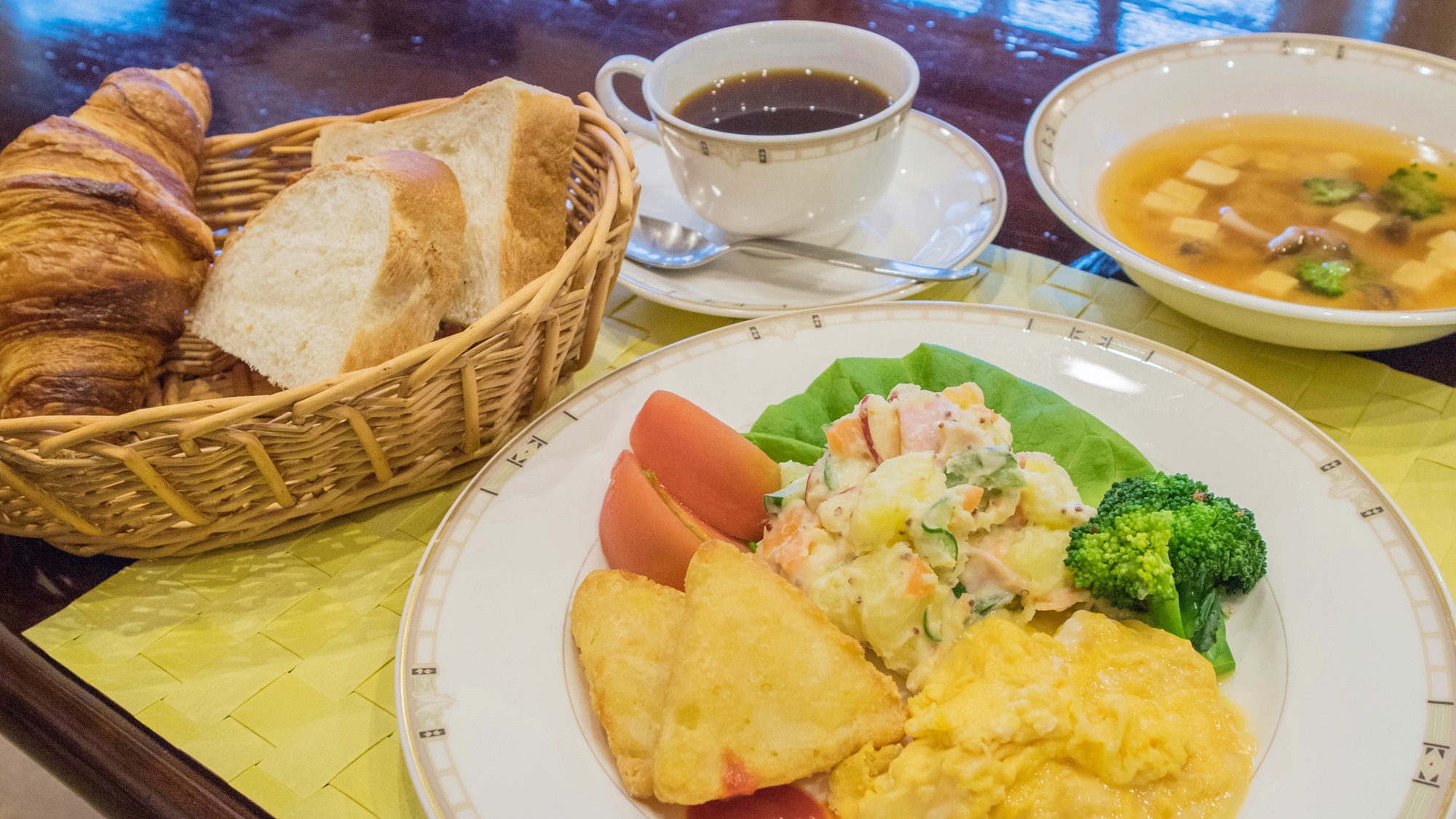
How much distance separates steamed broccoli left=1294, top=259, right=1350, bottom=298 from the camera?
2.23 meters

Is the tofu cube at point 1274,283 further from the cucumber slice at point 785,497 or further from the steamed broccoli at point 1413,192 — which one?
the cucumber slice at point 785,497

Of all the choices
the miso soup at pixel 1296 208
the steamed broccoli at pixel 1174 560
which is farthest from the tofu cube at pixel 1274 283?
the steamed broccoli at pixel 1174 560

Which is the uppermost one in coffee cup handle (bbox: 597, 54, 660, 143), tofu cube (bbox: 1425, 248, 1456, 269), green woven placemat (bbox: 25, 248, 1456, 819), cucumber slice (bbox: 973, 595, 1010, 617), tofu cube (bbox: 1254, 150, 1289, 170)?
coffee cup handle (bbox: 597, 54, 660, 143)

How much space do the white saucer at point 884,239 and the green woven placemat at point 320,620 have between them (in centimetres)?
56

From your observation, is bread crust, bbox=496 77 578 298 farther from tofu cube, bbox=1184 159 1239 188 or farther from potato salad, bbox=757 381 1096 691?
tofu cube, bbox=1184 159 1239 188

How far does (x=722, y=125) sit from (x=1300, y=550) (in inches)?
67.5

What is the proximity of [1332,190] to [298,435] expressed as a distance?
2.58 meters

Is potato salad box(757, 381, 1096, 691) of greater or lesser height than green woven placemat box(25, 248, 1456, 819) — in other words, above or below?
above

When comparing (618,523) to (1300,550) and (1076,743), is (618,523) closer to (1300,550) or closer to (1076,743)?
(1076,743)

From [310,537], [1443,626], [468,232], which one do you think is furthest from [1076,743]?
[468,232]

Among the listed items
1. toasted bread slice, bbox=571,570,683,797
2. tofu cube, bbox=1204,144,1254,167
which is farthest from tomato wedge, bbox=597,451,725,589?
tofu cube, bbox=1204,144,1254,167

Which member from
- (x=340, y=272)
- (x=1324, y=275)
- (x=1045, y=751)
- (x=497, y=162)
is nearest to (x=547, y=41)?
(x=497, y=162)

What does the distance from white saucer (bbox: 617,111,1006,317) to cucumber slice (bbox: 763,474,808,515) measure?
21.8 inches

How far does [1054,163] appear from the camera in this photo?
2404mm
